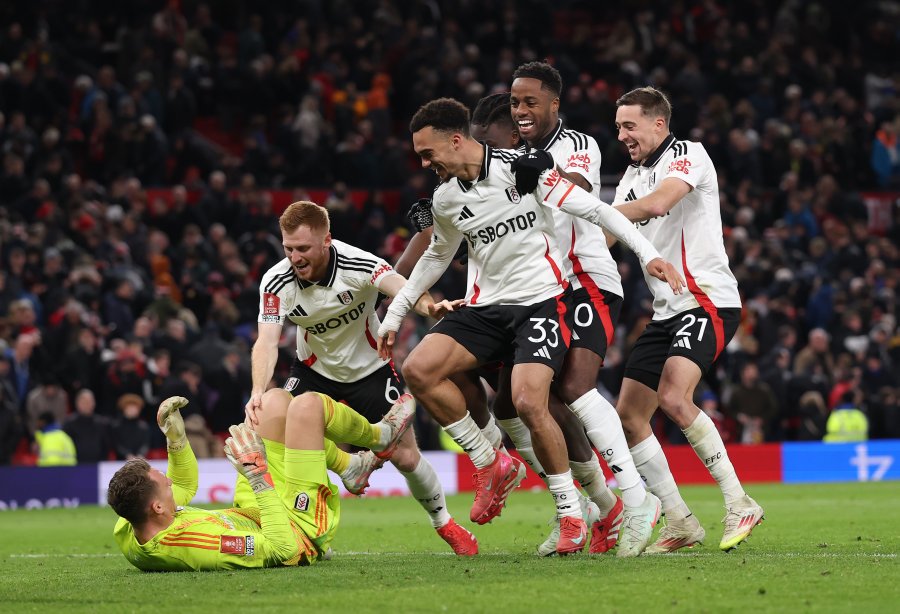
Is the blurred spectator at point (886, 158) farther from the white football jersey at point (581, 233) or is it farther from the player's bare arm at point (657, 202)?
the player's bare arm at point (657, 202)

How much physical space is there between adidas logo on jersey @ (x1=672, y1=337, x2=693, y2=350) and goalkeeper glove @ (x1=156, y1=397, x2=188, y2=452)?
3.01 metres

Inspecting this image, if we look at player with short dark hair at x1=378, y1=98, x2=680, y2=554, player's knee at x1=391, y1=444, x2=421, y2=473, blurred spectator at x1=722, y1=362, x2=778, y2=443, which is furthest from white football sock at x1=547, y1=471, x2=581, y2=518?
blurred spectator at x1=722, y1=362, x2=778, y2=443

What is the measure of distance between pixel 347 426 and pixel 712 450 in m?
2.30

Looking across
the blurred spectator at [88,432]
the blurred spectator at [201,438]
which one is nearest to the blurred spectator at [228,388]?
the blurred spectator at [201,438]

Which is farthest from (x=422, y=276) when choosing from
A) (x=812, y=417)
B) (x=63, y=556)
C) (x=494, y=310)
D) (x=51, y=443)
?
(x=812, y=417)

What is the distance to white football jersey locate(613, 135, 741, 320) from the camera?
8836mm

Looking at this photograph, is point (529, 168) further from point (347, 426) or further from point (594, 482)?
point (594, 482)

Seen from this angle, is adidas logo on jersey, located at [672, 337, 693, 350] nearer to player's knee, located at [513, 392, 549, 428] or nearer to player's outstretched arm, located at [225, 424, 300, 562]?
player's knee, located at [513, 392, 549, 428]

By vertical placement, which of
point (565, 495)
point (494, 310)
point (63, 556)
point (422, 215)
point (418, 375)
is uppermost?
point (422, 215)

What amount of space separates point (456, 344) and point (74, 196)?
11914mm

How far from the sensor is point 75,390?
17234mm

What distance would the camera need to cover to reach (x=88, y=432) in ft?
55.7

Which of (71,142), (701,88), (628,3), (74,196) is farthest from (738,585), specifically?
(628,3)

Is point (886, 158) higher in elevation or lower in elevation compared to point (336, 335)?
higher
